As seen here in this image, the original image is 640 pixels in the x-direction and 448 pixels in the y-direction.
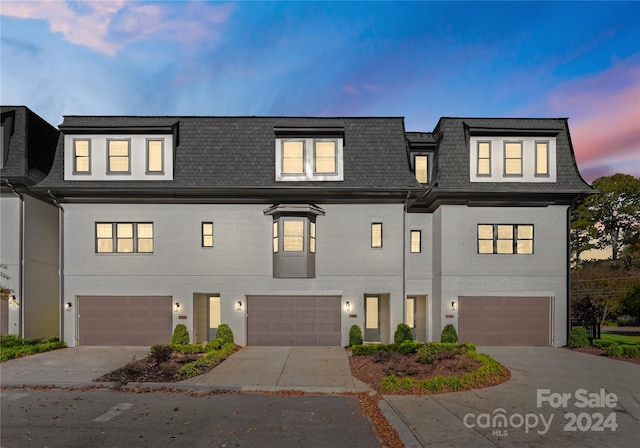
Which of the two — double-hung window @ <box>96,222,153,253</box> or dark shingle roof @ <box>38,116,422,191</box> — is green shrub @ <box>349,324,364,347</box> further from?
double-hung window @ <box>96,222,153,253</box>

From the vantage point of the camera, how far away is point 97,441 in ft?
25.7

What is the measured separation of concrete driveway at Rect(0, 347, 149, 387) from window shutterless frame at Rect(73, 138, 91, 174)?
26.7 feet

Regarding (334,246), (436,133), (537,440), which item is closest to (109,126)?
(334,246)

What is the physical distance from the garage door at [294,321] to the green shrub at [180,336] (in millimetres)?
2727

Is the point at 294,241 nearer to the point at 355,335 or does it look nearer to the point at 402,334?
the point at 355,335

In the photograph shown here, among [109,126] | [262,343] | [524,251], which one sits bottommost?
[262,343]

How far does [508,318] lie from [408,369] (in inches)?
317

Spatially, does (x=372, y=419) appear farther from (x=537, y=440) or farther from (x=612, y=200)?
(x=612, y=200)

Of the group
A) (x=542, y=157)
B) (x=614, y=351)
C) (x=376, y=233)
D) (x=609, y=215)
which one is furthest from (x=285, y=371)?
(x=609, y=215)

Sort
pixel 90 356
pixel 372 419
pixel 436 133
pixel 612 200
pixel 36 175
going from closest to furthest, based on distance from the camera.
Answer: pixel 372 419, pixel 90 356, pixel 36 175, pixel 436 133, pixel 612 200

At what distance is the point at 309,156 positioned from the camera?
723 inches

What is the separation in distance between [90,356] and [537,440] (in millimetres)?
15651

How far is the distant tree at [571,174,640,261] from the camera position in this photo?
37594 millimetres

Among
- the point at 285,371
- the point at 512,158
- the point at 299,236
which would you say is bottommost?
the point at 285,371
